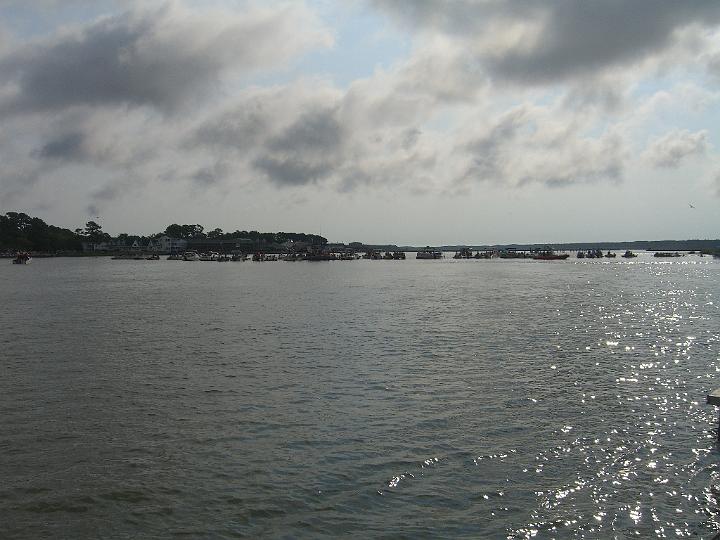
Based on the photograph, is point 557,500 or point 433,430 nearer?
point 557,500

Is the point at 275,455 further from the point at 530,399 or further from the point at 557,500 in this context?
the point at 530,399

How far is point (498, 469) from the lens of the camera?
13.2m

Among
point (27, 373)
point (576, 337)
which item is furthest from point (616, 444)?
point (27, 373)

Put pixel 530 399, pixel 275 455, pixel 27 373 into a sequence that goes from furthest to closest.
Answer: pixel 27 373 → pixel 530 399 → pixel 275 455

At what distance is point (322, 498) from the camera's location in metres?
11.8

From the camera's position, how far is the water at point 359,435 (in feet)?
36.3

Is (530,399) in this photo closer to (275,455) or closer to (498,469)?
(498,469)

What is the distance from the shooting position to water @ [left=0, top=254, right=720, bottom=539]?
1106 centimetres

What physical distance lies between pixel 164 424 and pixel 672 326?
3487 cm

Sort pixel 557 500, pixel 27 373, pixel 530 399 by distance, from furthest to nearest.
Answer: pixel 27 373, pixel 530 399, pixel 557 500

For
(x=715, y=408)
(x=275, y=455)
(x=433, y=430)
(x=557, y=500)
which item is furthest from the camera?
(x=715, y=408)

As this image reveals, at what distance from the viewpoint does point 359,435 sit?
1552 cm

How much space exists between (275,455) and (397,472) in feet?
10.7

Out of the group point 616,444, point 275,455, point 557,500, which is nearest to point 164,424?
point 275,455
